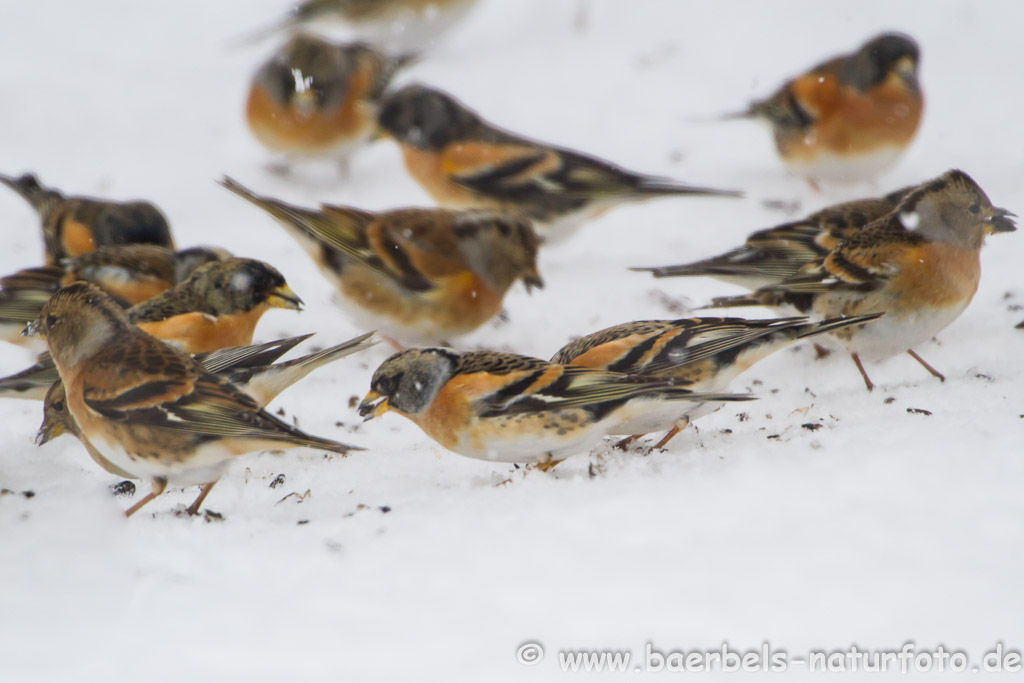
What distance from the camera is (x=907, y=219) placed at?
370cm

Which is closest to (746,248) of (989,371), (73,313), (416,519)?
(989,371)

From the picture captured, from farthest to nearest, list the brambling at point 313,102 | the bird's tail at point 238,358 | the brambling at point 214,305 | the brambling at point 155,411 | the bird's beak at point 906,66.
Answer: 1. the brambling at point 313,102
2. the bird's beak at point 906,66
3. the brambling at point 214,305
4. the bird's tail at point 238,358
5. the brambling at point 155,411

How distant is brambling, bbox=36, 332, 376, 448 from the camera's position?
3.40 m

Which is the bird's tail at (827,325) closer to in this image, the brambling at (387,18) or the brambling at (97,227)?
the brambling at (97,227)

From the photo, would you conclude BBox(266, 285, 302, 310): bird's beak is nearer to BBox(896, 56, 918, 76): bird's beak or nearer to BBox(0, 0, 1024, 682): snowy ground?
BBox(0, 0, 1024, 682): snowy ground

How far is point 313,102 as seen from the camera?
6.16 m

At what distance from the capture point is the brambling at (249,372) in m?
3.40

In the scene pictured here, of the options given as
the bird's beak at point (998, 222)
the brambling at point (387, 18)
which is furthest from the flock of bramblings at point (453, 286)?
the brambling at point (387, 18)

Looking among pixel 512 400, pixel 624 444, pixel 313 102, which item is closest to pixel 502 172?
pixel 313 102

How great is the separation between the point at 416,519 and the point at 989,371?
2.24 m

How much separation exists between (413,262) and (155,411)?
1684 millimetres

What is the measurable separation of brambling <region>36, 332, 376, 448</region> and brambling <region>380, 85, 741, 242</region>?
2070 millimetres

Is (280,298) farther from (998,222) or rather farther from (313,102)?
(998,222)

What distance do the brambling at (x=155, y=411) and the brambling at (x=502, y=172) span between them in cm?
256
